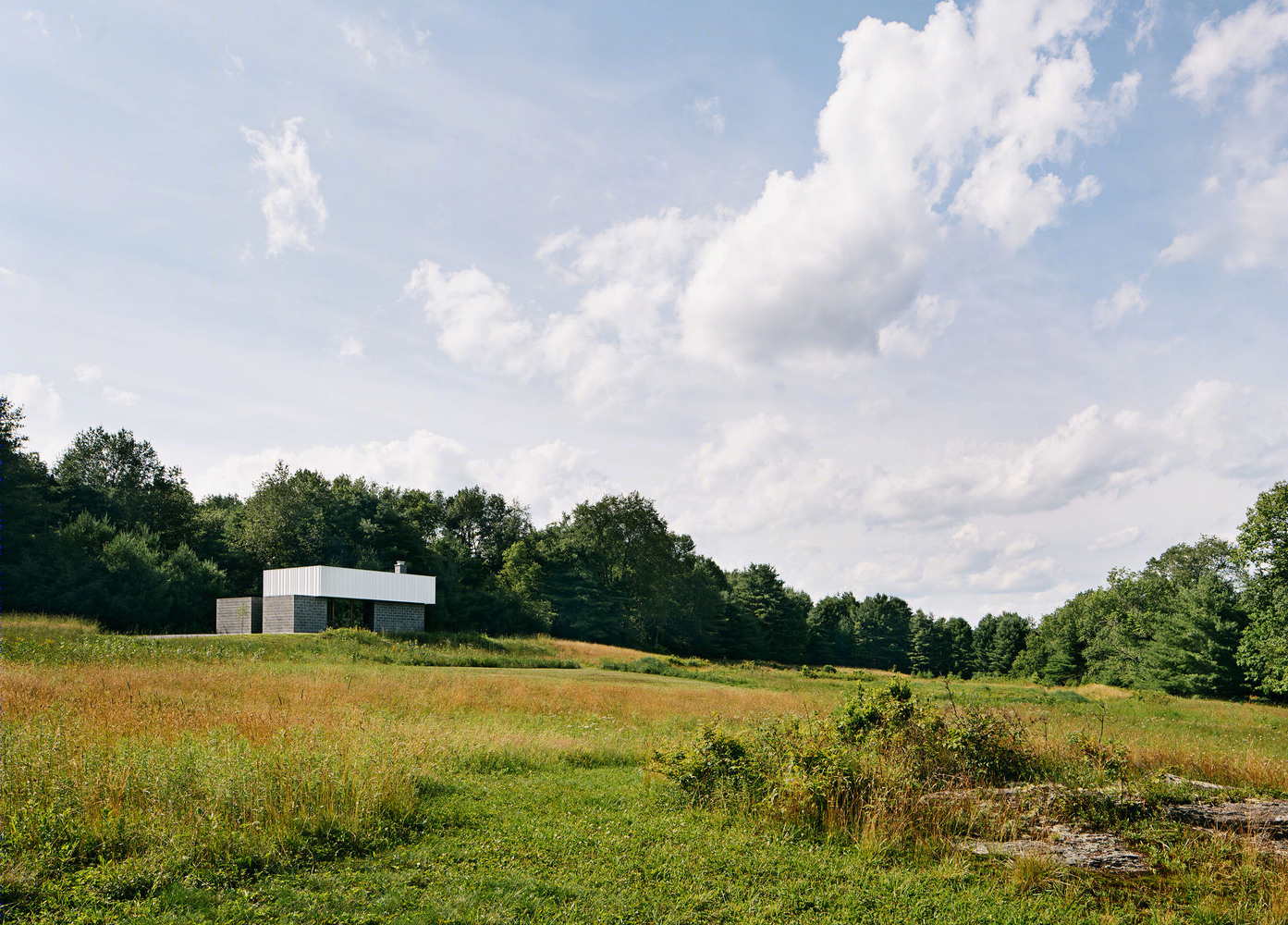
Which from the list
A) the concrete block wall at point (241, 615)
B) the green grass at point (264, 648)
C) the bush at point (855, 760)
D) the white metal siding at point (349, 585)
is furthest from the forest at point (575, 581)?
the bush at point (855, 760)

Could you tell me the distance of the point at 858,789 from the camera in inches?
358

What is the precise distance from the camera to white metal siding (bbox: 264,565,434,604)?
141 ft

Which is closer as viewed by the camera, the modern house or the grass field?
the grass field

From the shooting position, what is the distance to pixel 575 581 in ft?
253

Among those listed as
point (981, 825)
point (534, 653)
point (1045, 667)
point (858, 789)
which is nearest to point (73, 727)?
point (858, 789)

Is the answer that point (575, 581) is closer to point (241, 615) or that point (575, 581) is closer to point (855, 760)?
point (241, 615)

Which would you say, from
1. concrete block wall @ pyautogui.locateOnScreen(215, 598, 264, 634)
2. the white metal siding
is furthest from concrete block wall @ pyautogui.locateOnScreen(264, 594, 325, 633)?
concrete block wall @ pyautogui.locateOnScreen(215, 598, 264, 634)

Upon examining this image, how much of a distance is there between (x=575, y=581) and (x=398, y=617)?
30.6m

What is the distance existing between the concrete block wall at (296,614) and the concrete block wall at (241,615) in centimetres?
120

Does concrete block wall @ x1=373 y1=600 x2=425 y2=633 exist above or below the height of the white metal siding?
below

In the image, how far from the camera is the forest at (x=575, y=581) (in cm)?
4078

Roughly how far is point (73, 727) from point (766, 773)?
9242mm

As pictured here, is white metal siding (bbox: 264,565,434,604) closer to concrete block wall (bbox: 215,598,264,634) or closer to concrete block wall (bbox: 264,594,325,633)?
concrete block wall (bbox: 264,594,325,633)

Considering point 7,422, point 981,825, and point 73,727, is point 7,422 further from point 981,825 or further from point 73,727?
point 981,825
